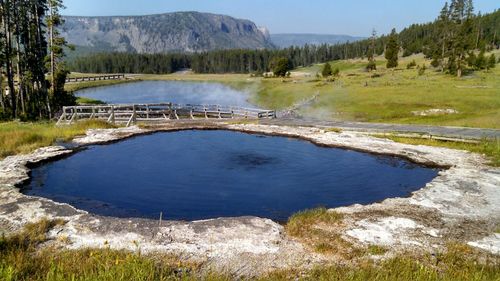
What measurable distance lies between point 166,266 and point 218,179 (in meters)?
11.0

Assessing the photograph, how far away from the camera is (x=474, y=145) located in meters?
27.3

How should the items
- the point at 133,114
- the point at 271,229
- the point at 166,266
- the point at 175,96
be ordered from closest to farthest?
the point at 166,266 < the point at 271,229 < the point at 133,114 < the point at 175,96

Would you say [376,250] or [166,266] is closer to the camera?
[166,266]

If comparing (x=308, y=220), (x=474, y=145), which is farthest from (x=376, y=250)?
(x=474, y=145)

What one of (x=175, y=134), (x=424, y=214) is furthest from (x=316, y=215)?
(x=175, y=134)

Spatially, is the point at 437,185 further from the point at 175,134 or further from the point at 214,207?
the point at 175,134

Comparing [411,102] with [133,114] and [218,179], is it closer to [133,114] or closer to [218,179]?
[133,114]

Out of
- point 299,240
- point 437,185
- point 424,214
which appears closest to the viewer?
point 299,240

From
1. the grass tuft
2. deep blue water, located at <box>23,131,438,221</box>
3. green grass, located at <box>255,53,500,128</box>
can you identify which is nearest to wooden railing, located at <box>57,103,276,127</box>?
green grass, located at <box>255,53,500,128</box>

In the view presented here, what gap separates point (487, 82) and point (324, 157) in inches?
2189

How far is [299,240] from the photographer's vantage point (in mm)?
12703

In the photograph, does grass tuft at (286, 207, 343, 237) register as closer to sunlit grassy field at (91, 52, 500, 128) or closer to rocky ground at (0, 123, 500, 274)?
rocky ground at (0, 123, 500, 274)

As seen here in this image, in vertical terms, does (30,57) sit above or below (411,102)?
above

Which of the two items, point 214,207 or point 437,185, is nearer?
point 214,207
